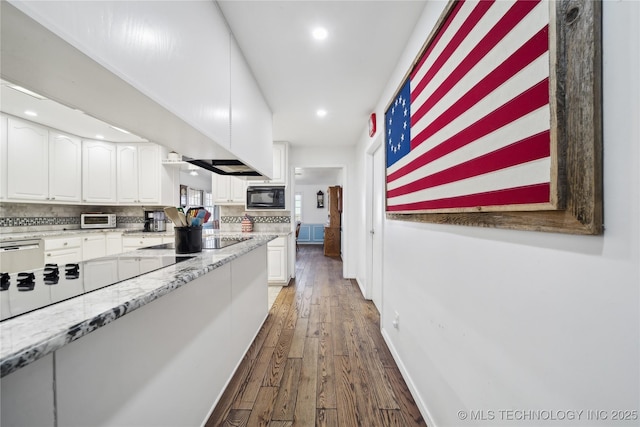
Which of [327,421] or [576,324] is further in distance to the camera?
[327,421]

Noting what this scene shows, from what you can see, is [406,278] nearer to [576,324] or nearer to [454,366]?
[454,366]

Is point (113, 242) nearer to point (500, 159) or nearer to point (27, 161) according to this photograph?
point (27, 161)

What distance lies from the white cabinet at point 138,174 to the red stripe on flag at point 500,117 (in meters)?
4.34

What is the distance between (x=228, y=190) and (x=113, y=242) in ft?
6.34

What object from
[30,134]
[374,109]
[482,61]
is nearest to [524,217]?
[482,61]

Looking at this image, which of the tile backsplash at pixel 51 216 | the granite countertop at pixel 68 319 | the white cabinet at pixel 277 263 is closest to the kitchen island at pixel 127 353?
the granite countertop at pixel 68 319

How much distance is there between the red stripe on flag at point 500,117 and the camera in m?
0.65

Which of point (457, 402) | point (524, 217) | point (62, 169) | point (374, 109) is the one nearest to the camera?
point (524, 217)

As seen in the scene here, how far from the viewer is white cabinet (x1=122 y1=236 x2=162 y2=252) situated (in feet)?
12.5

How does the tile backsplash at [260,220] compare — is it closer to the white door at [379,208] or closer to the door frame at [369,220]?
the door frame at [369,220]

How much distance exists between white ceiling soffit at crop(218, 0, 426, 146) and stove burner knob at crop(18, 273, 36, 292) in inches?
62.3

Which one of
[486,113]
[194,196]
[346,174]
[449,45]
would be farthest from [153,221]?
[486,113]

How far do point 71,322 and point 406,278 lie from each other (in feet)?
5.45

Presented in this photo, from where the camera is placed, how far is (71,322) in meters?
0.53
